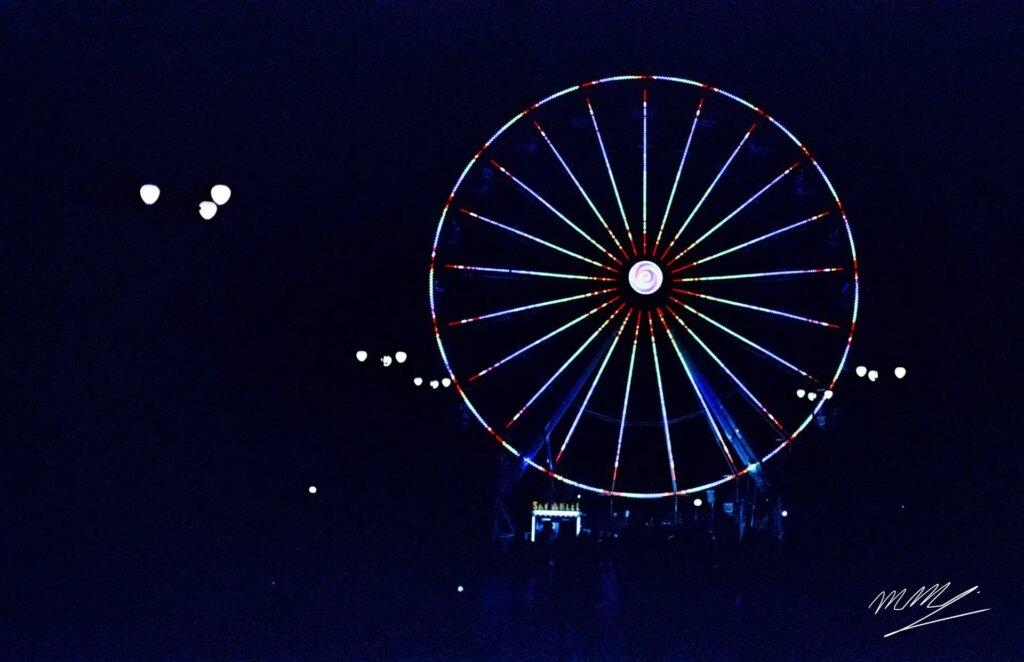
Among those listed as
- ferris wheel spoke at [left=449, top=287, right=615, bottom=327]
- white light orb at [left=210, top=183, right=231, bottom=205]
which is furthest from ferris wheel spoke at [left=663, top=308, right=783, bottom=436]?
white light orb at [left=210, top=183, right=231, bottom=205]

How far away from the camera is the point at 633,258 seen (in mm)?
5234

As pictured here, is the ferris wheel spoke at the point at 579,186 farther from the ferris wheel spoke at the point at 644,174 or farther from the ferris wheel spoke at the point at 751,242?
the ferris wheel spoke at the point at 751,242

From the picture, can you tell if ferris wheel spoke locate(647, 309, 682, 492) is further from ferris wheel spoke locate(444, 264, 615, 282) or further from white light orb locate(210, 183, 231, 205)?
white light orb locate(210, 183, 231, 205)

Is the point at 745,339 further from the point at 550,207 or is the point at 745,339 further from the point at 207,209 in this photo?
the point at 207,209

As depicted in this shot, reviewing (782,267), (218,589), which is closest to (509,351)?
(782,267)

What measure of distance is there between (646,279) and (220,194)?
6.76ft

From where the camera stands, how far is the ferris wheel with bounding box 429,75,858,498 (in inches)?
207

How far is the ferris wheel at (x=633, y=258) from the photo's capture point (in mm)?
5266
